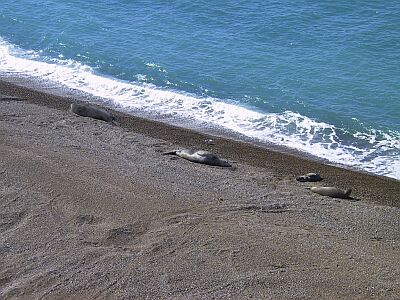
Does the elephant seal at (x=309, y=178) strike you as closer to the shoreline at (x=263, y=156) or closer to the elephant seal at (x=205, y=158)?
the shoreline at (x=263, y=156)

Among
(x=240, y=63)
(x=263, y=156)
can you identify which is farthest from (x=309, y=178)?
(x=240, y=63)

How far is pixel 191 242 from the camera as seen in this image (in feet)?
32.6

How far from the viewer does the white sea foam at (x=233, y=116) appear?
15.0 metres

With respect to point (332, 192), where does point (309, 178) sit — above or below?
below

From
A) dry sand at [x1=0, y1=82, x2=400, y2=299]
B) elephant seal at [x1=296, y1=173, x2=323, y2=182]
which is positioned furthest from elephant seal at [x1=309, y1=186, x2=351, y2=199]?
elephant seal at [x1=296, y1=173, x2=323, y2=182]

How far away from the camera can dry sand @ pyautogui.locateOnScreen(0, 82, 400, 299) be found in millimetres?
9023

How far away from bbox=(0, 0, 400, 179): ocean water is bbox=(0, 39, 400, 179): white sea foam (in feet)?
0.08

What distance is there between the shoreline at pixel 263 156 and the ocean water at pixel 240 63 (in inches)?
17.9

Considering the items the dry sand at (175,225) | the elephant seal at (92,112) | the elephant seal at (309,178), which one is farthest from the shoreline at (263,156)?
the elephant seal at (92,112)

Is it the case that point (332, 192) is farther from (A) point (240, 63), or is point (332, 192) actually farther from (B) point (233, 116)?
(A) point (240, 63)

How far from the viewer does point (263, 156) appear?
14.7 m

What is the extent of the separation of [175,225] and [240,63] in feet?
33.9

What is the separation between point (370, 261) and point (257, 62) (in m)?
11.1

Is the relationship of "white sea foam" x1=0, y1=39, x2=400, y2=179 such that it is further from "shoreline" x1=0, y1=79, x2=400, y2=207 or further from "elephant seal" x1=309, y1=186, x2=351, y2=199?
"elephant seal" x1=309, y1=186, x2=351, y2=199
